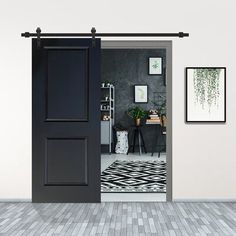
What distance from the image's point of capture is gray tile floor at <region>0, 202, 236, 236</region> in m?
4.35

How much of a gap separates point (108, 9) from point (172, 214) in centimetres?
265

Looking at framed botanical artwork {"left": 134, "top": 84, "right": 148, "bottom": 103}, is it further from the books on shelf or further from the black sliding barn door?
the black sliding barn door

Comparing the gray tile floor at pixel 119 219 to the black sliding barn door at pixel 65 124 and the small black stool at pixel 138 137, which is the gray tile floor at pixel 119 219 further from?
the small black stool at pixel 138 137

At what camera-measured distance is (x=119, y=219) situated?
15.8 feet

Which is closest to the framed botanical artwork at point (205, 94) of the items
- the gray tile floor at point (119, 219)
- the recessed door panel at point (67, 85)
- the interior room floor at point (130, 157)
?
the gray tile floor at point (119, 219)

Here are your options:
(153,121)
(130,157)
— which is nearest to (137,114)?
(153,121)

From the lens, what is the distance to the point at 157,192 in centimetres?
640

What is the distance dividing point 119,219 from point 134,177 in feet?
9.88

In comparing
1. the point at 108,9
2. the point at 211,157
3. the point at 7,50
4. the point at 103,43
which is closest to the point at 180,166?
the point at 211,157

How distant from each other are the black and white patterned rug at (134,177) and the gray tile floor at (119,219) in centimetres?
106

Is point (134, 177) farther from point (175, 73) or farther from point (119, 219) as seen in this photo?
point (119, 219)

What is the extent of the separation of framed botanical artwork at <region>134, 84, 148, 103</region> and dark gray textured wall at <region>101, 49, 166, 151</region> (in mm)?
101

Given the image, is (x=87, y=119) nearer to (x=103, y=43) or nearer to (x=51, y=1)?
(x=103, y=43)

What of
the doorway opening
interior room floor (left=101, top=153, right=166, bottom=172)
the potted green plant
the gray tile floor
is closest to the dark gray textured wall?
the doorway opening
